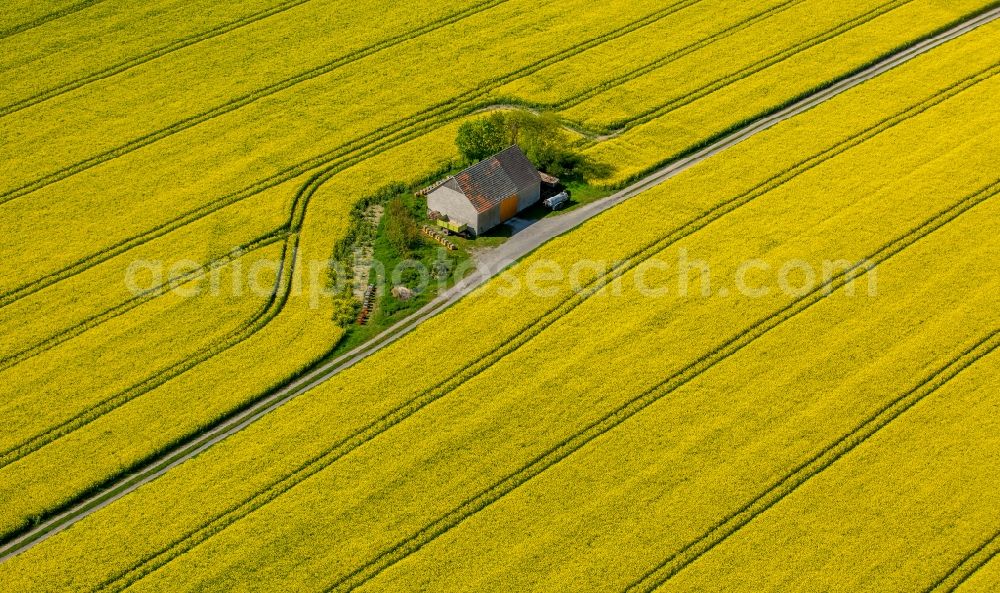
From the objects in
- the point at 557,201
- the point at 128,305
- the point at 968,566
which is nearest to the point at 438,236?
the point at 557,201

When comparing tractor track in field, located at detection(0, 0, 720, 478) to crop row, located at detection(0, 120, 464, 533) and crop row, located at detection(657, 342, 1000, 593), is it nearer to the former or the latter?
crop row, located at detection(0, 120, 464, 533)

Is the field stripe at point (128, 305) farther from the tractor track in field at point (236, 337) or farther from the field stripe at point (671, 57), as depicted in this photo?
the field stripe at point (671, 57)

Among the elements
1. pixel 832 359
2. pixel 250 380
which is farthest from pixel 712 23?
pixel 250 380

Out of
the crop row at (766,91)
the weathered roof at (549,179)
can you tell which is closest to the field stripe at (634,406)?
the crop row at (766,91)

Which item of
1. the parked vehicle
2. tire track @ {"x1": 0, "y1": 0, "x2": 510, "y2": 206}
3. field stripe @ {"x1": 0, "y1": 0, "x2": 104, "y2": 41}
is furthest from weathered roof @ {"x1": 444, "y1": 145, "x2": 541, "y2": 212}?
field stripe @ {"x1": 0, "y1": 0, "x2": 104, "y2": 41}

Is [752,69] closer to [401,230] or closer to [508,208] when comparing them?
[508,208]
